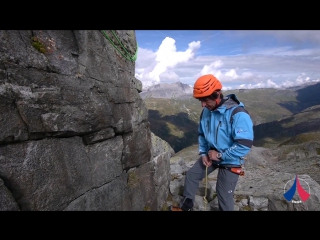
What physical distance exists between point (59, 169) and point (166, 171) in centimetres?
691

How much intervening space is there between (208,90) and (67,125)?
411 centimetres

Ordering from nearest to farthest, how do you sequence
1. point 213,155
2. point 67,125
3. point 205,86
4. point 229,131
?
point 67,125 → point 205,86 → point 229,131 → point 213,155

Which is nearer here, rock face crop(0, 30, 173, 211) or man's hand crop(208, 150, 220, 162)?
rock face crop(0, 30, 173, 211)

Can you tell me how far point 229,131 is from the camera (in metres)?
6.46

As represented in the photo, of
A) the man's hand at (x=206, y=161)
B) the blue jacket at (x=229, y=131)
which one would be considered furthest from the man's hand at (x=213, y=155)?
the man's hand at (x=206, y=161)

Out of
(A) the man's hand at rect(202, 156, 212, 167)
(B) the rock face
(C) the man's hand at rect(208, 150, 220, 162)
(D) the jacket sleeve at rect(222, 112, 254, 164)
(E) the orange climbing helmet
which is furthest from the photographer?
(A) the man's hand at rect(202, 156, 212, 167)

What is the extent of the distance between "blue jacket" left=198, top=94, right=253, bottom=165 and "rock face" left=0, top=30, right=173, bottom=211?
329 centimetres

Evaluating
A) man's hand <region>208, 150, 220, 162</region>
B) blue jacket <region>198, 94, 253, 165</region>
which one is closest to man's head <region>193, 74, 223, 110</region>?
blue jacket <region>198, 94, 253, 165</region>

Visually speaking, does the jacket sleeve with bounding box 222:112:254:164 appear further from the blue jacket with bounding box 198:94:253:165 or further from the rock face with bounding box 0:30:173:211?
the rock face with bounding box 0:30:173:211

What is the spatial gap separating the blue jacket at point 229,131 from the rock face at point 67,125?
3288 millimetres

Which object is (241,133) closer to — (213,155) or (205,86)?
(213,155)

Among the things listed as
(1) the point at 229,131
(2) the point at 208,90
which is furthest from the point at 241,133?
(2) the point at 208,90

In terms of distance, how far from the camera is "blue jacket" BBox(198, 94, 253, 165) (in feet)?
20.0

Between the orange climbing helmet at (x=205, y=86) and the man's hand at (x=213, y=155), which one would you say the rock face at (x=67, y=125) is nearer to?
the orange climbing helmet at (x=205, y=86)
